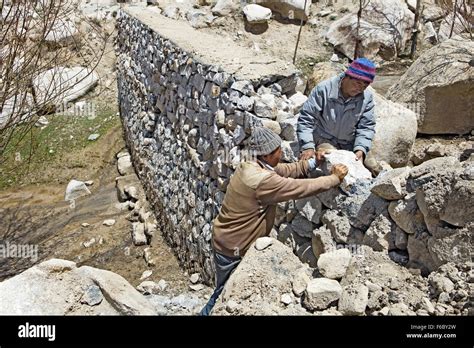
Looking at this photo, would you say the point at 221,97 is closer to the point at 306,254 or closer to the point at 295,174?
the point at 295,174

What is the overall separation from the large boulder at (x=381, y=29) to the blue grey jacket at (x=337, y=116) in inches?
319

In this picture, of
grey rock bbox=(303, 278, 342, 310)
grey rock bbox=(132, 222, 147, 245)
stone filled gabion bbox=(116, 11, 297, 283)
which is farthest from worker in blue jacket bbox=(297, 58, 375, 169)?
grey rock bbox=(132, 222, 147, 245)

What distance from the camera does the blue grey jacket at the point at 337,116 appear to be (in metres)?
4.06

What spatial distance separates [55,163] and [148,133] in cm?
354

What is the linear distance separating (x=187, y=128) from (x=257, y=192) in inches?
129

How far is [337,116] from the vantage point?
162 inches

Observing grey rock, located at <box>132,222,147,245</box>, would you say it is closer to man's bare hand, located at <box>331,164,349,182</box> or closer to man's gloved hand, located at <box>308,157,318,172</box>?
man's gloved hand, located at <box>308,157,318,172</box>

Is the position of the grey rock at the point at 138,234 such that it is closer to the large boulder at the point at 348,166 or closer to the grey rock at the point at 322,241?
the grey rock at the point at 322,241

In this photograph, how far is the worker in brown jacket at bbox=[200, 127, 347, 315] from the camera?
356cm

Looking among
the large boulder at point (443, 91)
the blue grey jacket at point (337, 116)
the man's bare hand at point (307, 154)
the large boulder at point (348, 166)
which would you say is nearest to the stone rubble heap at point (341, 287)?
the large boulder at point (348, 166)

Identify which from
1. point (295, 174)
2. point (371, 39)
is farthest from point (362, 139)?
point (371, 39)

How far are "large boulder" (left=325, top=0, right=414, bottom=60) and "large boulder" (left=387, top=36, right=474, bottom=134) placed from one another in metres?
4.58

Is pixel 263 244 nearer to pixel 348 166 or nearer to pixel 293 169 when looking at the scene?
pixel 293 169

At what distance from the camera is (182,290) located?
6.35 meters
